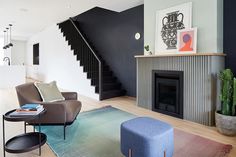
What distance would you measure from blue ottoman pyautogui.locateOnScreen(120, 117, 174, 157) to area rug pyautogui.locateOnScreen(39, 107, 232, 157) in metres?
0.31

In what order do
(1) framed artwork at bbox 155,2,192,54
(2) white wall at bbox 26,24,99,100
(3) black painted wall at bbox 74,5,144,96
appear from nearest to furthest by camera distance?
Result: (1) framed artwork at bbox 155,2,192,54
(3) black painted wall at bbox 74,5,144,96
(2) white wall at bbox 26,24,99,100

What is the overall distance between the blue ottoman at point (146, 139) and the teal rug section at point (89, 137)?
12.5 inches

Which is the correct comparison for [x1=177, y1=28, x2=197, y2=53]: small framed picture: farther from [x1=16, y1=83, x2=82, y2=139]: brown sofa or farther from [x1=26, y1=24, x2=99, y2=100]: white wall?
[x1=26, y1=24, x2=99, y2=100]: white wall

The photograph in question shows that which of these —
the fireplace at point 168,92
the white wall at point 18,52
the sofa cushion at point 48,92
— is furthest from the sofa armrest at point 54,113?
the white wall at point 18,52

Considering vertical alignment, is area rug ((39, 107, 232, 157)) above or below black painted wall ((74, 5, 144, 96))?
below

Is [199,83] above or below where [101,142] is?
above

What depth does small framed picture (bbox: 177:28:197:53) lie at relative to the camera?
326 cm

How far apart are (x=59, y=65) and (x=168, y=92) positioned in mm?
5468

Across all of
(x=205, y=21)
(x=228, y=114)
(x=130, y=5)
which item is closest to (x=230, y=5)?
(x=205, y=21)

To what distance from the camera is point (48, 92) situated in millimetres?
3104

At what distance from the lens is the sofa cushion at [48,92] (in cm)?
301

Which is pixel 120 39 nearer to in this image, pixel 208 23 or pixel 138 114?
pixel 138 114

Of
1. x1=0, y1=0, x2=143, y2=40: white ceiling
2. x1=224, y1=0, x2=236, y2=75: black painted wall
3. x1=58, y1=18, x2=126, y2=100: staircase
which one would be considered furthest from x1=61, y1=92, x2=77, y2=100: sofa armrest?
x1=224, y1=0, x2=236, y2=75: black painted wall

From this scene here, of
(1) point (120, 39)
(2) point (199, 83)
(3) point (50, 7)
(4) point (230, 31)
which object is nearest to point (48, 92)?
(2) point (199, 83)
